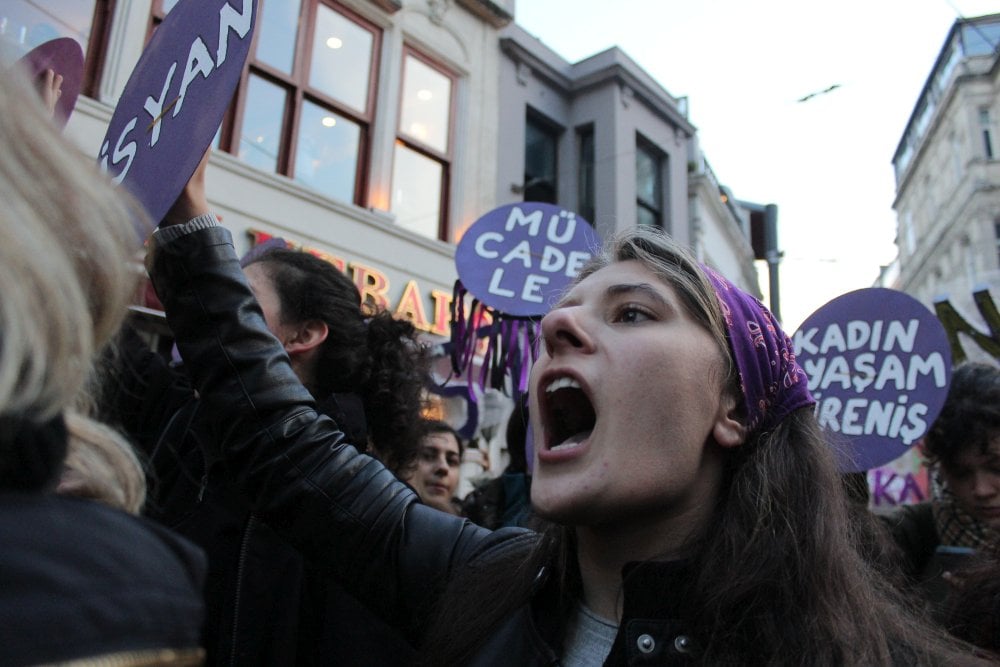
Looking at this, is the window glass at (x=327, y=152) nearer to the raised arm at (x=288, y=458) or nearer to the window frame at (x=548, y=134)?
the window frame at (x=548, y=134)

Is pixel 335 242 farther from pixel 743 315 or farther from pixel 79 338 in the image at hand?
pixel 79 338

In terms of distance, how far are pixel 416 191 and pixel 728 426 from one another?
8125 millimetres

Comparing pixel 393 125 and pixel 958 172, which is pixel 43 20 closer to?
pixel 393 125

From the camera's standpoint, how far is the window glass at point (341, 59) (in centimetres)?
826

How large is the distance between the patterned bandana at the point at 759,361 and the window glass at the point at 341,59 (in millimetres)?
7698

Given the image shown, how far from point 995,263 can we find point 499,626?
96.1ft

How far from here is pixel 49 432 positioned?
610 millimetres

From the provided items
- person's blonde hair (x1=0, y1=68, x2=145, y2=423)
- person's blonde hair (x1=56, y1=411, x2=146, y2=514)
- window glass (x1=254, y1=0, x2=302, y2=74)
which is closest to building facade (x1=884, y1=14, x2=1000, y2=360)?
window glass (x1=254, y1=0, x2=302, y2=74)

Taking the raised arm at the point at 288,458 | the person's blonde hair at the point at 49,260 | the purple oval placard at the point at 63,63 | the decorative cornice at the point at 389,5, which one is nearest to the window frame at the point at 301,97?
the decorative cornice at the point at 389,5

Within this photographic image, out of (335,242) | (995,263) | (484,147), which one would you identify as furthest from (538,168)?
(995,263)

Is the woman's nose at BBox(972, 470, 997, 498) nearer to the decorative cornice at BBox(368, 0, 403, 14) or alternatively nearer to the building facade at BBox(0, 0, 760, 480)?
the building facade at BBox(0, 0, 760, 480)

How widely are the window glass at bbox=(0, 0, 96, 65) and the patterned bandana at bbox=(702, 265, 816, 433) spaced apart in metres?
5.12

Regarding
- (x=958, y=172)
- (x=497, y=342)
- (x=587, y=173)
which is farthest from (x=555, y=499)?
(x=958, y=172)

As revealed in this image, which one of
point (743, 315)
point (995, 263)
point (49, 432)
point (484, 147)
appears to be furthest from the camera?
point (995, 263)
